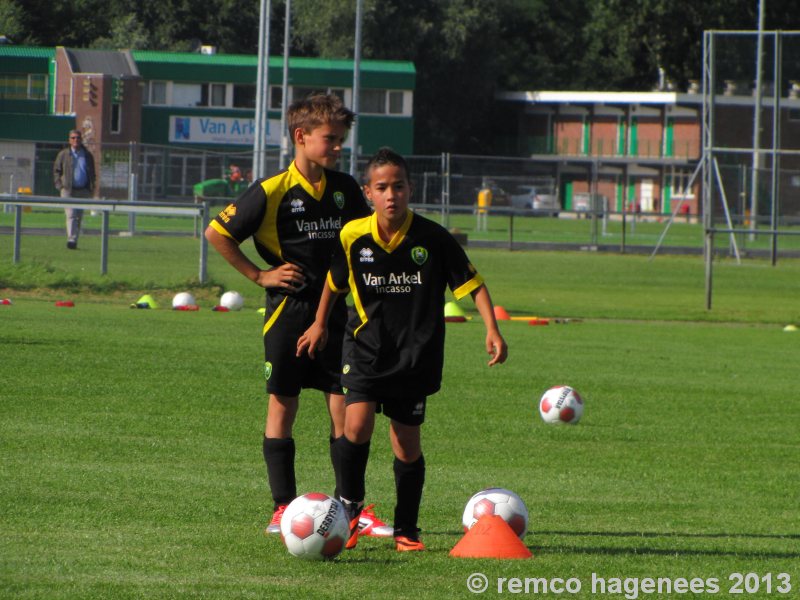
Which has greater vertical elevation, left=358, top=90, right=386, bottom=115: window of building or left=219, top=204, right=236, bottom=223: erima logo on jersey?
left=358, top=90, right=386, bottom=115: window of building

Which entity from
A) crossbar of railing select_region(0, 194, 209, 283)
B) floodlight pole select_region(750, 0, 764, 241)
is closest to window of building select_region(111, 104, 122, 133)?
floodlight pole select_region(750, 0, 764, 241)

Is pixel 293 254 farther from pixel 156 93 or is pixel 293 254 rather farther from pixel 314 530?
pixel 156 93

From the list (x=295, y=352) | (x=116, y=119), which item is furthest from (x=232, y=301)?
(x=116, y=119)

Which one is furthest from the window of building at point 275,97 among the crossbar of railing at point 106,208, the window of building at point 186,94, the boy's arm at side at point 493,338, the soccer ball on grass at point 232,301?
the boy's arm at side at point 493,338

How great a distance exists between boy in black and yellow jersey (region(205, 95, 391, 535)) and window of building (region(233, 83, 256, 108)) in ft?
214

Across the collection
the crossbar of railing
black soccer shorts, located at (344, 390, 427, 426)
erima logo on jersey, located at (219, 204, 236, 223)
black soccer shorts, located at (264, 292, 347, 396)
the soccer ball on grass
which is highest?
the crossbar of railing

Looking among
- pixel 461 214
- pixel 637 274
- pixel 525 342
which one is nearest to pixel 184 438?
pixel 525 342

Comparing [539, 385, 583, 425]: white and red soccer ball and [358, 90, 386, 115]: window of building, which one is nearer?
[539, 385, 583, 425]: white and red soccer ball

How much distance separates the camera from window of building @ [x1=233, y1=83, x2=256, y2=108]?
70.6 m

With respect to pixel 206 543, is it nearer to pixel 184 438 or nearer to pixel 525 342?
pixel 184 438

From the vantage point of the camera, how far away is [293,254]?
6.46 metres

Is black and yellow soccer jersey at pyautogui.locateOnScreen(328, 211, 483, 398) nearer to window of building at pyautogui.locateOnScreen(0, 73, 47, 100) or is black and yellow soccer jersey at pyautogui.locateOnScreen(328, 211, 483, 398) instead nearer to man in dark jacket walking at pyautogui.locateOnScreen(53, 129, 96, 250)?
man in dark jacket walking at pyautogui.locateOnScreen(53, 129, 96, 250)

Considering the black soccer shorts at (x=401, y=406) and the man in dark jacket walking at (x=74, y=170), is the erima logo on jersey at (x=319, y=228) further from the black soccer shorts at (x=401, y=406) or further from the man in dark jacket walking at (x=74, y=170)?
the man in dark jacket walking at (x=74, y=170)

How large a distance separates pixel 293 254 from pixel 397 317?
2.43ft
